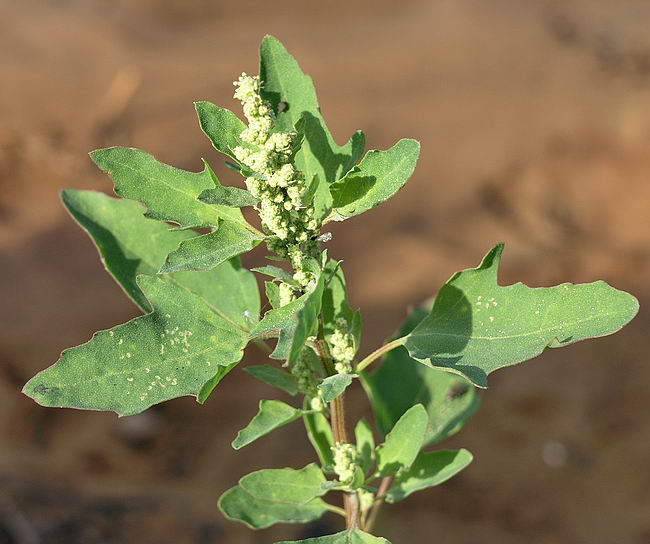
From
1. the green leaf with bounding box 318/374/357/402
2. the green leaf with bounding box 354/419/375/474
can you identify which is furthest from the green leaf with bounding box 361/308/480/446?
the green leaf with bounding box 318/374/357/402

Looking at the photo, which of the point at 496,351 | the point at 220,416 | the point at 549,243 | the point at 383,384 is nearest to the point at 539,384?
the point at 549,243

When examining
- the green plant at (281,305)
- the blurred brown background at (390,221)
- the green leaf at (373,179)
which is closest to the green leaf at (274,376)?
the green plant at (281,305)

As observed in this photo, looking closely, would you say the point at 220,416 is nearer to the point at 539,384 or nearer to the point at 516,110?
the point at 539,384

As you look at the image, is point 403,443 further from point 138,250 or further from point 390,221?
point 390,221

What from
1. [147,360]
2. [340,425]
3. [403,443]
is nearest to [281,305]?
[147,360]

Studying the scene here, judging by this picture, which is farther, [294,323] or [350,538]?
[350,538]

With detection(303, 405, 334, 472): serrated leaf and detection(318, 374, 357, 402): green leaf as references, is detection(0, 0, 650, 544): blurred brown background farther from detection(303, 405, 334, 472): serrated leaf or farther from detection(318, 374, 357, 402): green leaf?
detection(318, 374, 357, 402): green leaf
